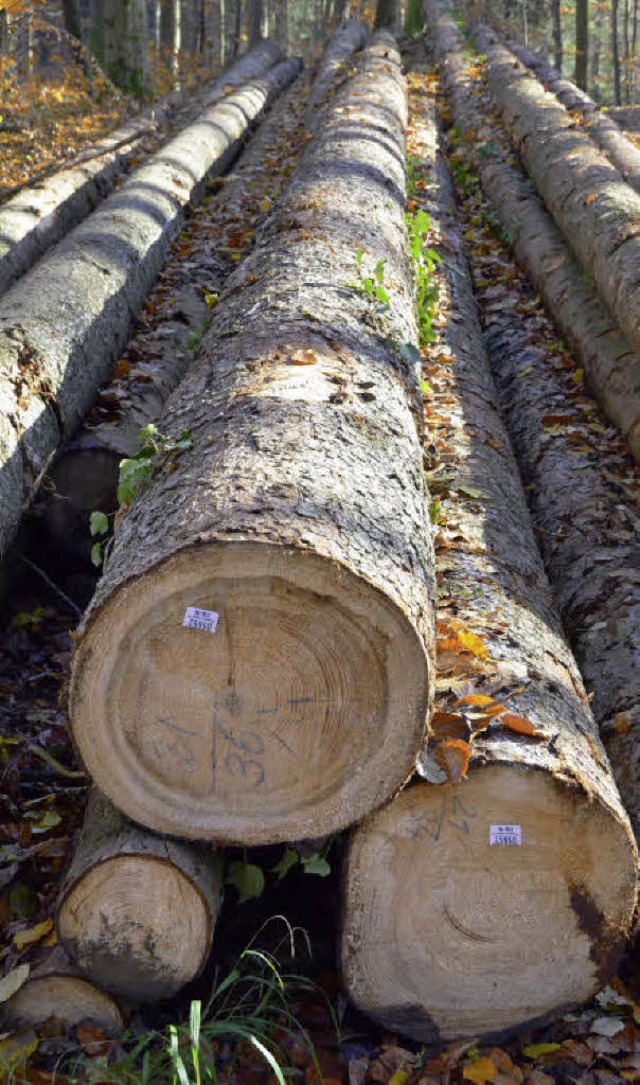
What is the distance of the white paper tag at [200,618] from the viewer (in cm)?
268

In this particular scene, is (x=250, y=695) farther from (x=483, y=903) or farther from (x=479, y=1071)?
(x=479, y=1071)

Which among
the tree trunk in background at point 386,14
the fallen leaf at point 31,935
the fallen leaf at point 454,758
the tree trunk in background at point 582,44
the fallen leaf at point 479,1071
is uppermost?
the tree trunk in background at point 386,14

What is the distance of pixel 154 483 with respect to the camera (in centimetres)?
326

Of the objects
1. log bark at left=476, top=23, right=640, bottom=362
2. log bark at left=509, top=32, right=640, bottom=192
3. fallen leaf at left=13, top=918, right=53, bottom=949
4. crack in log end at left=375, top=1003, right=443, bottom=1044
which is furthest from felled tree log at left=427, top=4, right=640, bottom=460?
fallen leaf at left=13, top=918, right=53, bottom=949

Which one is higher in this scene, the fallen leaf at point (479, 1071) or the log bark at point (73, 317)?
the log bark at point (73, 317)

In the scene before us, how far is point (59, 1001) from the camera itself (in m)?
2.98

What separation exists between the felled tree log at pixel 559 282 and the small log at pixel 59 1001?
3507mm

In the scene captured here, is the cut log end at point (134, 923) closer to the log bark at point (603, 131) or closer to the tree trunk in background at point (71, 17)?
the log bark at point (603, 131)

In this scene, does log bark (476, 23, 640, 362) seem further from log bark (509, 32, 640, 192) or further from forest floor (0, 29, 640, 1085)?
forest floor (0, 29, 640, 1085)

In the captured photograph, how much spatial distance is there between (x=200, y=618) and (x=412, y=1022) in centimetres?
142

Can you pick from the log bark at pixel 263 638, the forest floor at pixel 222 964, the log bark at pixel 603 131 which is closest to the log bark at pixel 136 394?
the forest floor at pixel 222 964

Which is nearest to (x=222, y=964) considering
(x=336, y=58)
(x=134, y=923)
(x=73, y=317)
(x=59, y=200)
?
(x=134, y=923)

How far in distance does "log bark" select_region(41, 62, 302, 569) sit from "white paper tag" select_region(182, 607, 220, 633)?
1.23m

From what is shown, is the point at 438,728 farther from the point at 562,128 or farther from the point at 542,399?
the point at 562,128
